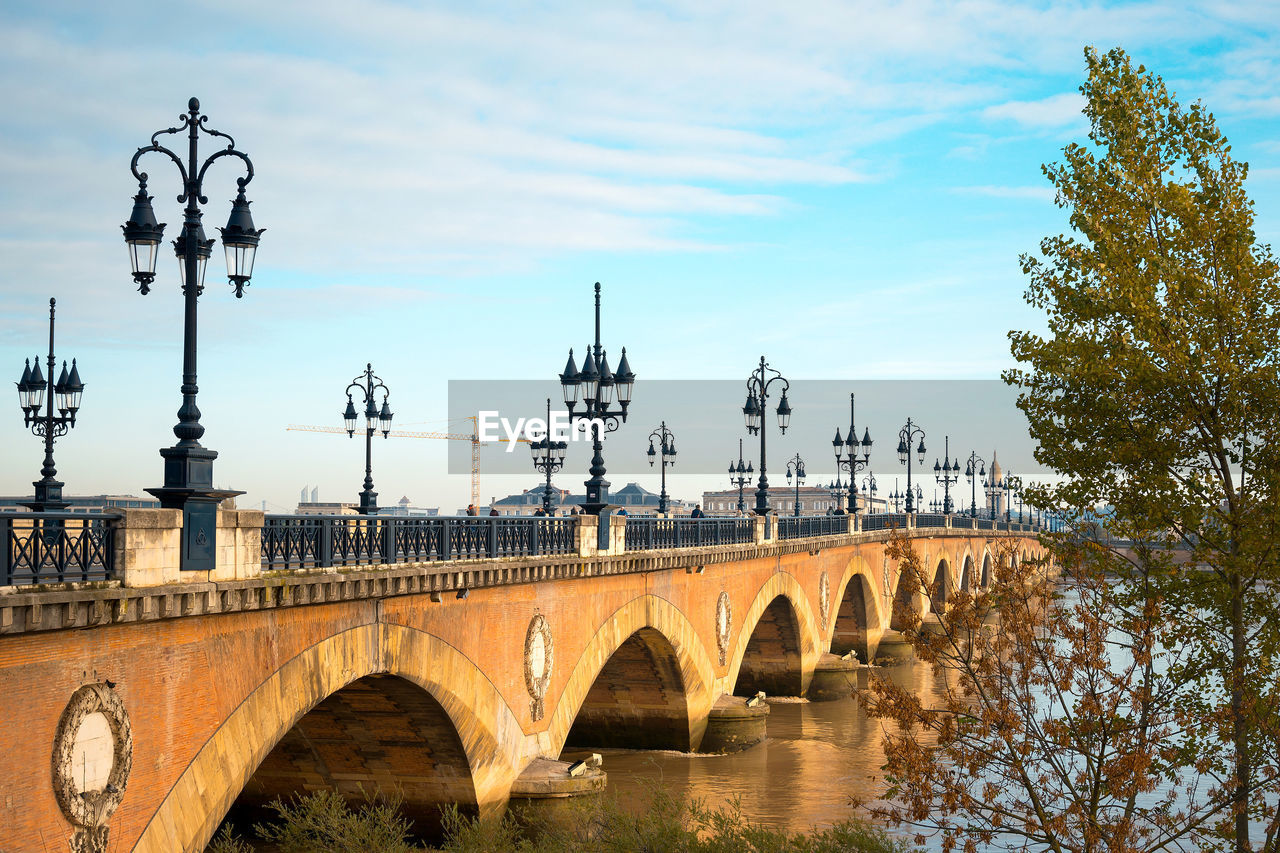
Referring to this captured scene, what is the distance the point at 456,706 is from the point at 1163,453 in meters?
10.5

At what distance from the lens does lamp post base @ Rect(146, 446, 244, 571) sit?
12.3 meters

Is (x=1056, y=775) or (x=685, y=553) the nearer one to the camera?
(x=1056, y=775)

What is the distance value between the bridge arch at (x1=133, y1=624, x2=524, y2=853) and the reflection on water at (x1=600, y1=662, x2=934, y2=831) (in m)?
4.52

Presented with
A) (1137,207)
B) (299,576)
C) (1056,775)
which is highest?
(1137,207)

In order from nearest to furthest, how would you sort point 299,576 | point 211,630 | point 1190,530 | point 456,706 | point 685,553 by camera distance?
1. point 211,630
2. point 299,576
3. point 1190,530
4. point 456,706
5. point 685,553

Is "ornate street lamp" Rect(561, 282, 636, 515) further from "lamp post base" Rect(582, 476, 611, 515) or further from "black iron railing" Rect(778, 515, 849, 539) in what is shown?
"black iron railing" Rect(778, 515, 849, 539)

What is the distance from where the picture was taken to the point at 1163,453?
16.1 meters

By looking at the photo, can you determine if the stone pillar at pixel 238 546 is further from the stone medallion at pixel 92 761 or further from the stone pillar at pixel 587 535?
the stone pillar at pixel 587 535

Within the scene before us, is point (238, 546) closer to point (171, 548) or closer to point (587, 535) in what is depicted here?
point (171, 548)

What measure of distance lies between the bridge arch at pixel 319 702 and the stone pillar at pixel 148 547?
2.03 meters

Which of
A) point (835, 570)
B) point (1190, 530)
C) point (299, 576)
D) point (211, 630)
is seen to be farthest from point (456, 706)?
point (835, 570)

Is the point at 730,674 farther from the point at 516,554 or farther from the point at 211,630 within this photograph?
the point at 211,630

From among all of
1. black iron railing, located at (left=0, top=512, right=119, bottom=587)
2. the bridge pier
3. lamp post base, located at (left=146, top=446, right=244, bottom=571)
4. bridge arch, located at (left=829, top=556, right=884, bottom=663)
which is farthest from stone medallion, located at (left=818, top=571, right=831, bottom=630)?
black iron railing, located at (left=0, top=512, right=119, bottom=587)

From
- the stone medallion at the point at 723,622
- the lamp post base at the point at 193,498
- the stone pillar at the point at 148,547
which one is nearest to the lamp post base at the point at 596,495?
the stone medallion at the point at 723,622
